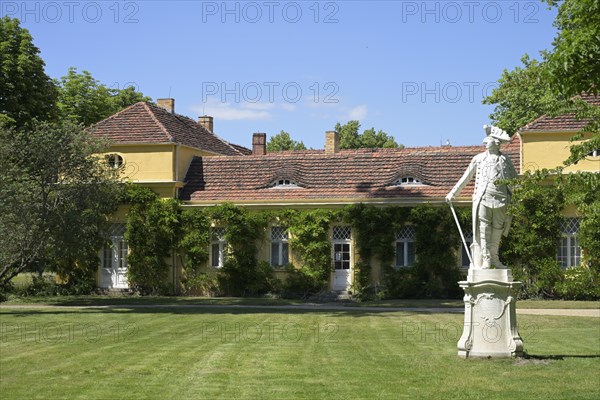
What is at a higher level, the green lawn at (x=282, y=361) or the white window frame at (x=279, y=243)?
the white window frame at (x=279, y=243)

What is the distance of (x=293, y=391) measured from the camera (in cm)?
1156

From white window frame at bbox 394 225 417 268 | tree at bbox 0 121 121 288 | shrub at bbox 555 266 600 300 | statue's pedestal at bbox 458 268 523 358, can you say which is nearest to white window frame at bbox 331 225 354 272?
white window frame at bbox 394 225 417 268

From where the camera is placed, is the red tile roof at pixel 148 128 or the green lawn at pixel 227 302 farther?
the red tile roof at pixel 148 128

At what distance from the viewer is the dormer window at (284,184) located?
34469 millimetres

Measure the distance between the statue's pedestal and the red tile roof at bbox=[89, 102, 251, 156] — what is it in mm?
20905

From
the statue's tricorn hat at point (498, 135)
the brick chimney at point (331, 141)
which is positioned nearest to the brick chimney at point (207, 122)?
the brick chimney at point (331, 141)

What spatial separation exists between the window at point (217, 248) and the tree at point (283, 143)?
47041mm

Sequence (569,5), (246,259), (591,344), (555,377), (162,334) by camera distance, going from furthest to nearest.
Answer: (246,259), (162,334), (591,344), (569,5), (555,377)

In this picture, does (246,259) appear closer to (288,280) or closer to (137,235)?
(288,280)

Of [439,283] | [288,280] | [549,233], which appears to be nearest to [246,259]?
[288,280]

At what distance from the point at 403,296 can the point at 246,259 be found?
19.6ft

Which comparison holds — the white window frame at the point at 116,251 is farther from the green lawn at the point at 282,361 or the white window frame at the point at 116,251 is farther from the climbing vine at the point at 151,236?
the green lawn at the point at 282,361

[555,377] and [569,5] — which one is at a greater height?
[569,5]

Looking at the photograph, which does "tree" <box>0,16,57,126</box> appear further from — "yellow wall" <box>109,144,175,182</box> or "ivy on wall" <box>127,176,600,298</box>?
"ivy on wall" <box>127,176,600,298</box>
